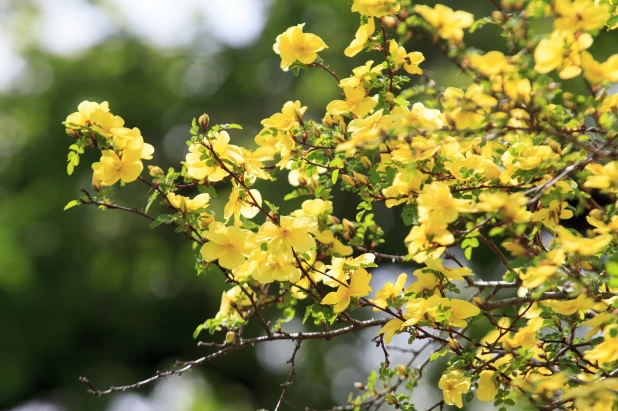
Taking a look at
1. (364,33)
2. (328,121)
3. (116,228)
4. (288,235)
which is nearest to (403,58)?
(364,33)

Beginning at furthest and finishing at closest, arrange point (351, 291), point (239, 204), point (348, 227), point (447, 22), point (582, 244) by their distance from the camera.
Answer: point (348, 227) < point (239, 204) < point (351, 291) < point (447, 22) < point (582, 244)

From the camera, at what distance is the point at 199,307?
780 cm

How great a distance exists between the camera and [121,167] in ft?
5.69

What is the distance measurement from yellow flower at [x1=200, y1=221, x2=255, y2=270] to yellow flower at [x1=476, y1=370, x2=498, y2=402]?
1.92 ft

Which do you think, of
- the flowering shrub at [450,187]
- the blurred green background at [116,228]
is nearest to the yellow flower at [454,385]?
the flowering shrub at [450,187]

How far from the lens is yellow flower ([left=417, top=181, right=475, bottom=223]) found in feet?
4.25

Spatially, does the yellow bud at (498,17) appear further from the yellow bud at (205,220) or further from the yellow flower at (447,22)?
the yellow bud at (205,220)

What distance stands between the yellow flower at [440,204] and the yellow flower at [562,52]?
253 millimetres

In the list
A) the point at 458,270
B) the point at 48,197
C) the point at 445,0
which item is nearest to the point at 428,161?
the point at 458,270

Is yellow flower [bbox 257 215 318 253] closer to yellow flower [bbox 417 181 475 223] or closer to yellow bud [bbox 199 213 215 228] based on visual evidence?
yellow bud [bbox 199 213 215 228]

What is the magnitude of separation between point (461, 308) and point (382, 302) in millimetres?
179

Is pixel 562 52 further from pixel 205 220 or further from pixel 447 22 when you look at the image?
pixel 205 220

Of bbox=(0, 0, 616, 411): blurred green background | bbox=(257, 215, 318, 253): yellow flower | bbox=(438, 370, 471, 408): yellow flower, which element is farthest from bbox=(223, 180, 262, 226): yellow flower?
bbox=(0, 0, 616, 411): blurred green background

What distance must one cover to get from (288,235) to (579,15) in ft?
2.36
